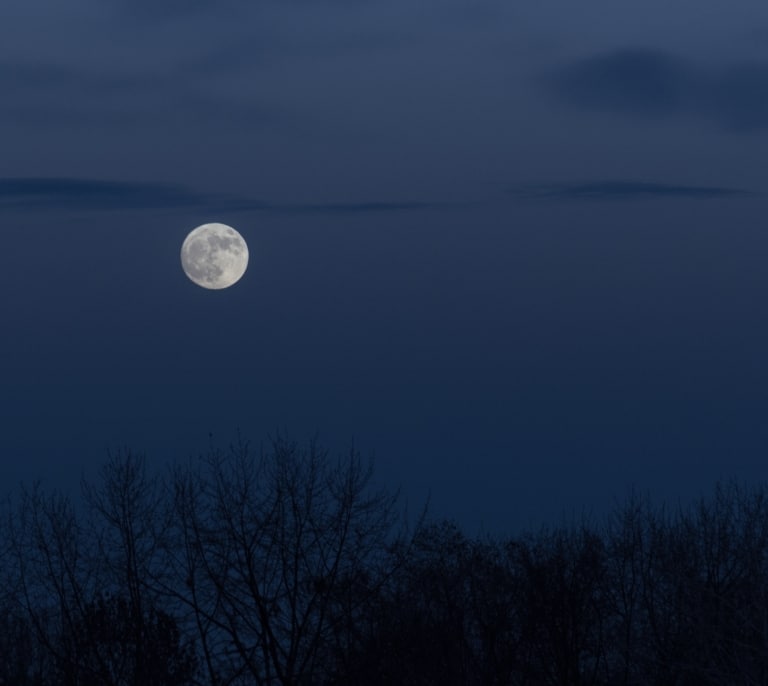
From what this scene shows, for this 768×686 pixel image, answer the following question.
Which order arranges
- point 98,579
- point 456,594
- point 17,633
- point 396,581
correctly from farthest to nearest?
point 17,633 < point 456,594 < point 396,581 < point 98,579

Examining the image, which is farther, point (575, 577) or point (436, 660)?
point (575, 577)

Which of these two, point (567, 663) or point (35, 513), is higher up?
point (35, 513)

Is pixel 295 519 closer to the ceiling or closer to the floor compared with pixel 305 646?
closer to the ceiling

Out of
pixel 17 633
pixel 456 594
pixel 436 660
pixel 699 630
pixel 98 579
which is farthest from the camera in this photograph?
pixel 17 633

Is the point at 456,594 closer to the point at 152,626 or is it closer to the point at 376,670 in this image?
the point at 376,670

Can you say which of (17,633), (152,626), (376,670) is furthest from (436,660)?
(17,633)

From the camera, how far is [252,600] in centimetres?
3641

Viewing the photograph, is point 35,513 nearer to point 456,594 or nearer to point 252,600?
point 252,600

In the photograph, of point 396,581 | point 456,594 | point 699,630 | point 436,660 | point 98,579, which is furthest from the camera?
point 456,594

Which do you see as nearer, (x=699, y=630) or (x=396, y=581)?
(x=699, y=630)

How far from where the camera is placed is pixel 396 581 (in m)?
42.3

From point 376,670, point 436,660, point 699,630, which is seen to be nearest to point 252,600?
point 376,670

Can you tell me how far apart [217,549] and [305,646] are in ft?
12.6

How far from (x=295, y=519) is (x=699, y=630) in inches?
523
